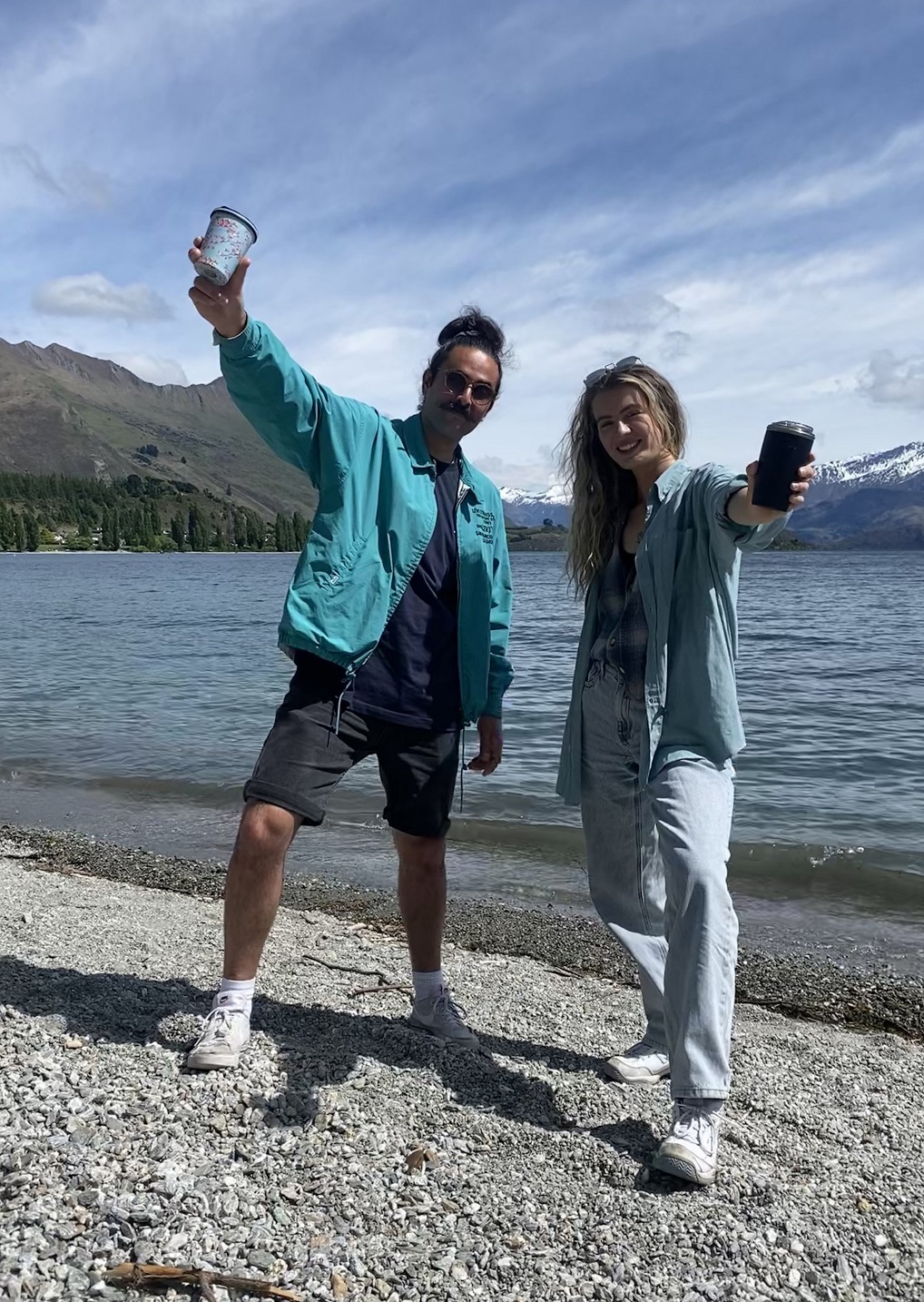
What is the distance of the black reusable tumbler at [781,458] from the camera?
3.54 metres

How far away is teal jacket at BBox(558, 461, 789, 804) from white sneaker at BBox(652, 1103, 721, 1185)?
1.30m

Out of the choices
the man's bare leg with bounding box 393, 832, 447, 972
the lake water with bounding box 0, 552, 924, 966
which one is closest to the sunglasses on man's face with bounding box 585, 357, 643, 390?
the man's bare leg with bounding box 393, 832, 447, 972

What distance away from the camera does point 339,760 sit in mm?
4582

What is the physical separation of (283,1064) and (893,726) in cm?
1633

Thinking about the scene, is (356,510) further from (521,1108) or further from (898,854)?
(898,854)

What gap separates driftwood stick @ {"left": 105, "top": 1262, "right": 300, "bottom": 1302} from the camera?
3.03 metres

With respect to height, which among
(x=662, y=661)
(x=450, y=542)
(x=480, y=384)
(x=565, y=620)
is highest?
(x=480, y=384)

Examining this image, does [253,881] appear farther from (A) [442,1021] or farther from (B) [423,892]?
(A) [442,1021]

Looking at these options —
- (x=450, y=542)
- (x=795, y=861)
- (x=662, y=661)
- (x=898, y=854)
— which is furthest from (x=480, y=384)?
(x=898, y=854)

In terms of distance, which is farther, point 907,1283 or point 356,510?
point 356,510

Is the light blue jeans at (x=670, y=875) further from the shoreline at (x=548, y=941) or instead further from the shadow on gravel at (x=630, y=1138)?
the shoreline at (x=548, y=941)

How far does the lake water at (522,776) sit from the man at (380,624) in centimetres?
461

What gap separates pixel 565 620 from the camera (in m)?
49.5

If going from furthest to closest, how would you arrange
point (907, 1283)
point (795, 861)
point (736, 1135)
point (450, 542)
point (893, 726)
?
point (893, 726), point (795, 861), point (450, 542), point (736, 1135), point (907, 1283)
